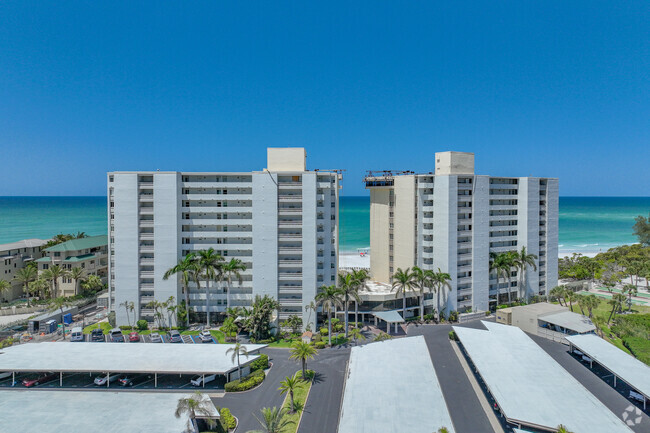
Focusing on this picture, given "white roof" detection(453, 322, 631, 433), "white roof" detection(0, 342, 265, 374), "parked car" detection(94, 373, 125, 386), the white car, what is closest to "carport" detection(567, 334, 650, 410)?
"white roof" detection(453, 322, 631, 433)

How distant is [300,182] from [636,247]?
335 feet

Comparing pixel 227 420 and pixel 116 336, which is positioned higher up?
pixel 116 336

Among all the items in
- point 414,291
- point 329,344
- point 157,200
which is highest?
point 157,200

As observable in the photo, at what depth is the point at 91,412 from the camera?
102ft

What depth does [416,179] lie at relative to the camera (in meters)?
61.6

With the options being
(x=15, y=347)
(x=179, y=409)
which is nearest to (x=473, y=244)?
(x=179, y=409)

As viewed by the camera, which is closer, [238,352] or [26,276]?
[238,352]

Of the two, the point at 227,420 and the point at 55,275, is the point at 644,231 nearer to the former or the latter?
the point at 227,420

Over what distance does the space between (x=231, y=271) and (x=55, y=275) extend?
116ft

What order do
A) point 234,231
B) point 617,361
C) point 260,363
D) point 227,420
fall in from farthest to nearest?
point 234,231 → point 260,363 → point 617,361 → point 227,420

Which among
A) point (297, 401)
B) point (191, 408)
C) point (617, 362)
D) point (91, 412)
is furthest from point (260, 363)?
point (617, 362)

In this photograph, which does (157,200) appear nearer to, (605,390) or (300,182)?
(300,182)

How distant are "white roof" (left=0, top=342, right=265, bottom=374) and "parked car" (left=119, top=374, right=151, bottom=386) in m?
1.73

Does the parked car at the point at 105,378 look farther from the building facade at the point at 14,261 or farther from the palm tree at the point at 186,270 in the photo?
the building facade at the point at 14,261
